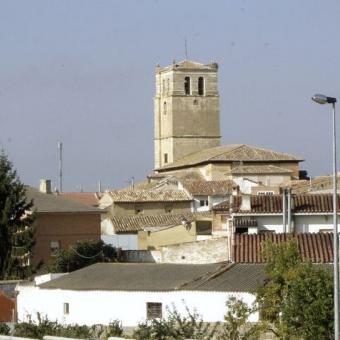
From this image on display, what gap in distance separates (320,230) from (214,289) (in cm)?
1073

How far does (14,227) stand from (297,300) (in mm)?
35671

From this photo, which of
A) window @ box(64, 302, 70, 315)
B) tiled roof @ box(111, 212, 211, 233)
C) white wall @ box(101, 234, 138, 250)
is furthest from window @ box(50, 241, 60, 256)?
window @ box(64, 302, 70, 315)

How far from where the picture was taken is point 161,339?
3034cm

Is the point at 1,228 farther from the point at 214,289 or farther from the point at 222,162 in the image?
the point at 222,162

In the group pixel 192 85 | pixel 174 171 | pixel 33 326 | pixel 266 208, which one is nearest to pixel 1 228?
pixel 266 208

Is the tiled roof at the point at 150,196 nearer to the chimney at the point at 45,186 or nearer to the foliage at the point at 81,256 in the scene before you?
the chimney at the point at 45,186

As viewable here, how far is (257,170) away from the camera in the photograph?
110m

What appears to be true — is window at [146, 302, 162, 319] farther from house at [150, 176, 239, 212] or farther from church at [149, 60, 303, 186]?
church at [149, 60, 303, 186]

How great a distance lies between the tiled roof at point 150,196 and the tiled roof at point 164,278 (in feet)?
149

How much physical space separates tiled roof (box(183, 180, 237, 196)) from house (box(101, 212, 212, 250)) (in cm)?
1121

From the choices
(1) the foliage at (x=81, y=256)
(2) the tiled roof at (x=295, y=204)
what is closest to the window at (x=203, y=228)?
(1) the foliage at (x=81, y=256)

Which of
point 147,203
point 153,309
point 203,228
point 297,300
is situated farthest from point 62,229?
point 297,300

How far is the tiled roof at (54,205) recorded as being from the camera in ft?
235

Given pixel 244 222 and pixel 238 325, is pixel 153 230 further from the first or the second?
pixel 238 325
